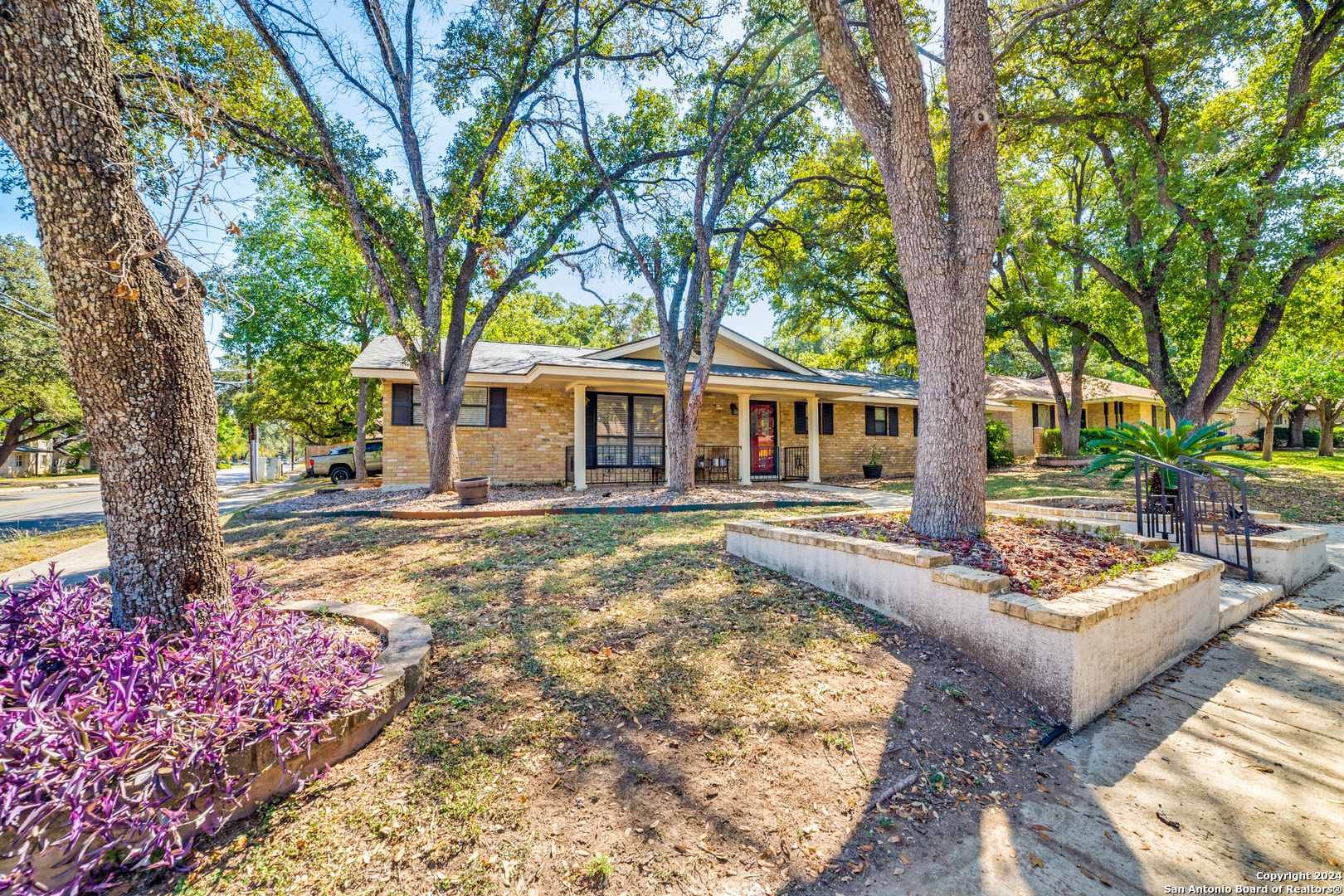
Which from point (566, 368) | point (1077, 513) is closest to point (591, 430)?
point (566, 368)

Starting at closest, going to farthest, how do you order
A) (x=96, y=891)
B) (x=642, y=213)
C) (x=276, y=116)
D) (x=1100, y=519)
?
(x=96, y=891)
(x=1100, y=519)
(x=276, y=116)
(x=642, y=213)

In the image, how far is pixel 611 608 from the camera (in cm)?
392

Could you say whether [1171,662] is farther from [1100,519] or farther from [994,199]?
[994,199]

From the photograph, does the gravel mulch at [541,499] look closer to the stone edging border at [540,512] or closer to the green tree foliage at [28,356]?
the stone edging border at [540,512]

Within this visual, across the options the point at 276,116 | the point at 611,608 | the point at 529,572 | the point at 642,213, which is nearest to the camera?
the point at 611,608

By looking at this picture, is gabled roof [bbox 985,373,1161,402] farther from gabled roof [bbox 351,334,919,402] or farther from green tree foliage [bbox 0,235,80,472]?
green tree foliage [bbox 0,235,80,472]

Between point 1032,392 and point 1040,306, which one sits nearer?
point 1040,306

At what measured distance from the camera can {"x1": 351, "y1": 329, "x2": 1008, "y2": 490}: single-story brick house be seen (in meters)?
11.8

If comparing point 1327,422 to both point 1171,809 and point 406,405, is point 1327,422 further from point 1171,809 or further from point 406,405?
point 406,405

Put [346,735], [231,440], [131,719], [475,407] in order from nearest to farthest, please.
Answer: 1. [131,719]
2. [346,735]
3. [475,407]
4. [231,440]

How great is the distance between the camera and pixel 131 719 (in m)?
1.71

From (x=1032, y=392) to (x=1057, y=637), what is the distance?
2355cm

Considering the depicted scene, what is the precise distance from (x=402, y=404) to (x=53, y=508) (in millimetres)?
8616

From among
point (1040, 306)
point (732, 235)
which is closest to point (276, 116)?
point (732, 235)
